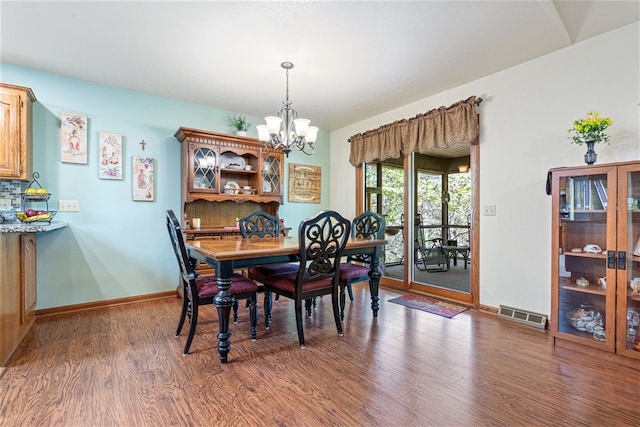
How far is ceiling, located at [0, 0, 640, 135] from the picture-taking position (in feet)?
7.08

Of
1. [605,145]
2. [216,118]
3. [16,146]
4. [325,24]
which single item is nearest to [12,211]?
[16,146]

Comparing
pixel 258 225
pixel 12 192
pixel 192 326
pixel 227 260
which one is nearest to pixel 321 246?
pixel 227 260

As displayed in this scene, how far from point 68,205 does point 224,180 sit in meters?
1.67

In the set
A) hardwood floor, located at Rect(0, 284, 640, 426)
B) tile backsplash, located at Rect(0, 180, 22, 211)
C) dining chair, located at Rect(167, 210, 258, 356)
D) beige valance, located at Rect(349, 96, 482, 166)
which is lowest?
hardwood floor, located at Rect(0, 284, 640, 426)

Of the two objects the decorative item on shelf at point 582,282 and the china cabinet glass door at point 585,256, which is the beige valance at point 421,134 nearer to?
the china cabinet glass door at point 585,256

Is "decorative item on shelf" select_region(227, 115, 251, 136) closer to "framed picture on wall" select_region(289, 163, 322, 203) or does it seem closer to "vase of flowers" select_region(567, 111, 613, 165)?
"framed picture on wall" select_region(289, 163, 322, 203)

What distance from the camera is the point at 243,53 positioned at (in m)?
2.72

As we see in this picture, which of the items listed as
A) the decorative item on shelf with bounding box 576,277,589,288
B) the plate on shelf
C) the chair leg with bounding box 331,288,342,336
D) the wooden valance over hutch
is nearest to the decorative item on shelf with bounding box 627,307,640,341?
the decorative item on shelf with bounding box 576,277,589,288

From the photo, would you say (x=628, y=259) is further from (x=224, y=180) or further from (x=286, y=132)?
(x=224, y=180)

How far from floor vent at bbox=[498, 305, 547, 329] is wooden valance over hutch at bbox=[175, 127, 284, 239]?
2.95 m

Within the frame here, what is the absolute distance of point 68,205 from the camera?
3.21m

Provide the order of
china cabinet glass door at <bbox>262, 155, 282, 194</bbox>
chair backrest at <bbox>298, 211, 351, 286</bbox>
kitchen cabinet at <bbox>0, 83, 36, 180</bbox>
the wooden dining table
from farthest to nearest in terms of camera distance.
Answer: china cabinet glass door at <bbox>262, 155, 282, 194</bbox>, kitchen cabinet at <bbox>0, 83, 36, 180</bbox>, chair backrest at <bbox>298, 211, 351, 286</bbox>, the wooden dining table

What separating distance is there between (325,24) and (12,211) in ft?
10.9

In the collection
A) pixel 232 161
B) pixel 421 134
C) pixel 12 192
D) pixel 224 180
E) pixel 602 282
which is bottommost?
pixel 602 282
